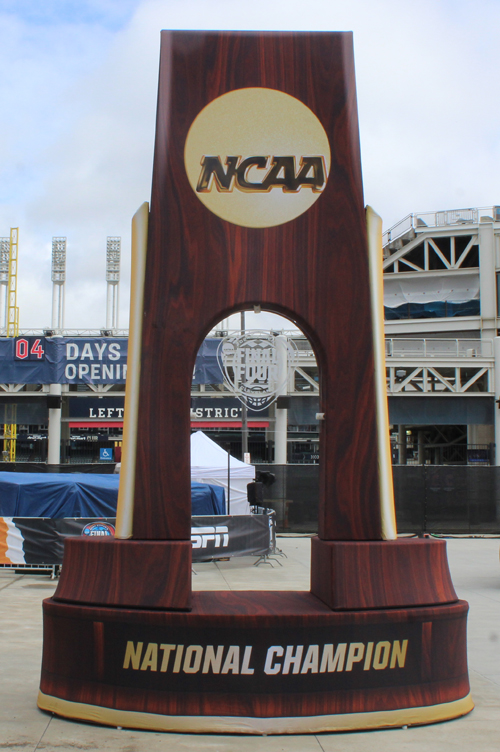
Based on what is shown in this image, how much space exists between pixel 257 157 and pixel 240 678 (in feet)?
14.3

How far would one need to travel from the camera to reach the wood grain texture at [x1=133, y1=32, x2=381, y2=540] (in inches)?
232

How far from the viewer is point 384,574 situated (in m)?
5.69

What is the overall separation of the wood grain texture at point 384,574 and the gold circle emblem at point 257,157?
292cm

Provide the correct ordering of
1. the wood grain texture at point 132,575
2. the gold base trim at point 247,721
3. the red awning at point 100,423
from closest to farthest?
1. the gold base trim at point 247,721
2. the wood grain texture at point 132,575
3. the red awning at point 100,423

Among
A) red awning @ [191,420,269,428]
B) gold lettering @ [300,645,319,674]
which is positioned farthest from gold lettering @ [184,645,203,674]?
red awning @ [191,420,269,428]

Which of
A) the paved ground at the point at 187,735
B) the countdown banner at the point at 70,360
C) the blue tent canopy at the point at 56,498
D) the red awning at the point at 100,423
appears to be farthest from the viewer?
the red awning at the point at 100,423

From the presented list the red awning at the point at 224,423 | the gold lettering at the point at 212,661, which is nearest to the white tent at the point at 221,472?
the red awning at the point at 224,423

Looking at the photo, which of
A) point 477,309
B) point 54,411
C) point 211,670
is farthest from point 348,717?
point 477,309

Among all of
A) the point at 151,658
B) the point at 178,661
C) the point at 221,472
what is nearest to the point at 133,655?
the point at 151,658

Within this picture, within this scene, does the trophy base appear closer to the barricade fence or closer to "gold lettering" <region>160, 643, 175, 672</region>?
"gold lettering" <region>160, 643, 175, 672</region>

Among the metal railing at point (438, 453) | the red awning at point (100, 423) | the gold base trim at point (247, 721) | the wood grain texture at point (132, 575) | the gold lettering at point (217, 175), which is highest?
the gold lettering at point (217, 175)

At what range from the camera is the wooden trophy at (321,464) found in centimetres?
537

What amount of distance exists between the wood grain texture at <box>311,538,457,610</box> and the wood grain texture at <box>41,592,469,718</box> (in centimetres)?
11

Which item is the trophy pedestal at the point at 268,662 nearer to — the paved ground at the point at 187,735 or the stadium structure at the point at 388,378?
the paved ground at the point at 187,735
